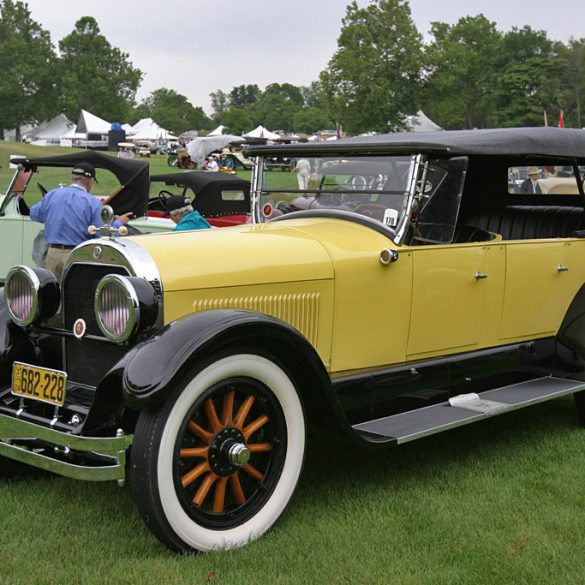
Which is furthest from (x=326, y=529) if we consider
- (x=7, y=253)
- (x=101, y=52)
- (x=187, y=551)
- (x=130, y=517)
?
(x=101, y=52)

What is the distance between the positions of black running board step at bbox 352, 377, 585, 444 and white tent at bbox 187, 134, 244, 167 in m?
32.5

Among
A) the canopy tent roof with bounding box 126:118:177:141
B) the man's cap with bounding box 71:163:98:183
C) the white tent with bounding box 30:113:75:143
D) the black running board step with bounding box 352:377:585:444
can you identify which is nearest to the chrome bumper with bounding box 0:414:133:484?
the black running board step with bounding box 352:377:585:444

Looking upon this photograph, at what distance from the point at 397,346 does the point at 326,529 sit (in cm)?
112

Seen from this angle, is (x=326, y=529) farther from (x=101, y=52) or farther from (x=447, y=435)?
(x=101, y=52)

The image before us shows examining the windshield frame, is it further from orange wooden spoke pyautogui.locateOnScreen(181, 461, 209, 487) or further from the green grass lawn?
Answer: orange wooden spoke pyautogui.locateOnScreen(181, 461, 209, 487)

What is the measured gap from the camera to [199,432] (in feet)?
11.1

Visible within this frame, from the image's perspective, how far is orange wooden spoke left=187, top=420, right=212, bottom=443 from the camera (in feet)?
11.0

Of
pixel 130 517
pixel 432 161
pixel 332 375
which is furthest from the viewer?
pixel 432 161

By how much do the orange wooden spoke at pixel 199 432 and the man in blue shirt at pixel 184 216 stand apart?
377 cm

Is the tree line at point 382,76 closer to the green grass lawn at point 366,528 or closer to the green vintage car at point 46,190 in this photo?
the green vintage car at point 46,190

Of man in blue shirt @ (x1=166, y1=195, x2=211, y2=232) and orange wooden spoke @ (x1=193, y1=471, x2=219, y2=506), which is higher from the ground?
man in blue shirt @ (x1=166, y1=195, x2=211, y2=232)

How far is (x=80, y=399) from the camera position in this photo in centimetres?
388

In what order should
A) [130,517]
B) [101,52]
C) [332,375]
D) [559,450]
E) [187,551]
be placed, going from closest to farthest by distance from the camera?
1. [187,551]
2. [130,517]
3. [332,375]
4. [559,450]
5. [101,52]

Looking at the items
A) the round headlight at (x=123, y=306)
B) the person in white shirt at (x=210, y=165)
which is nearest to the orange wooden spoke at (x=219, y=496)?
the round headlight at (x=123, y=306)
